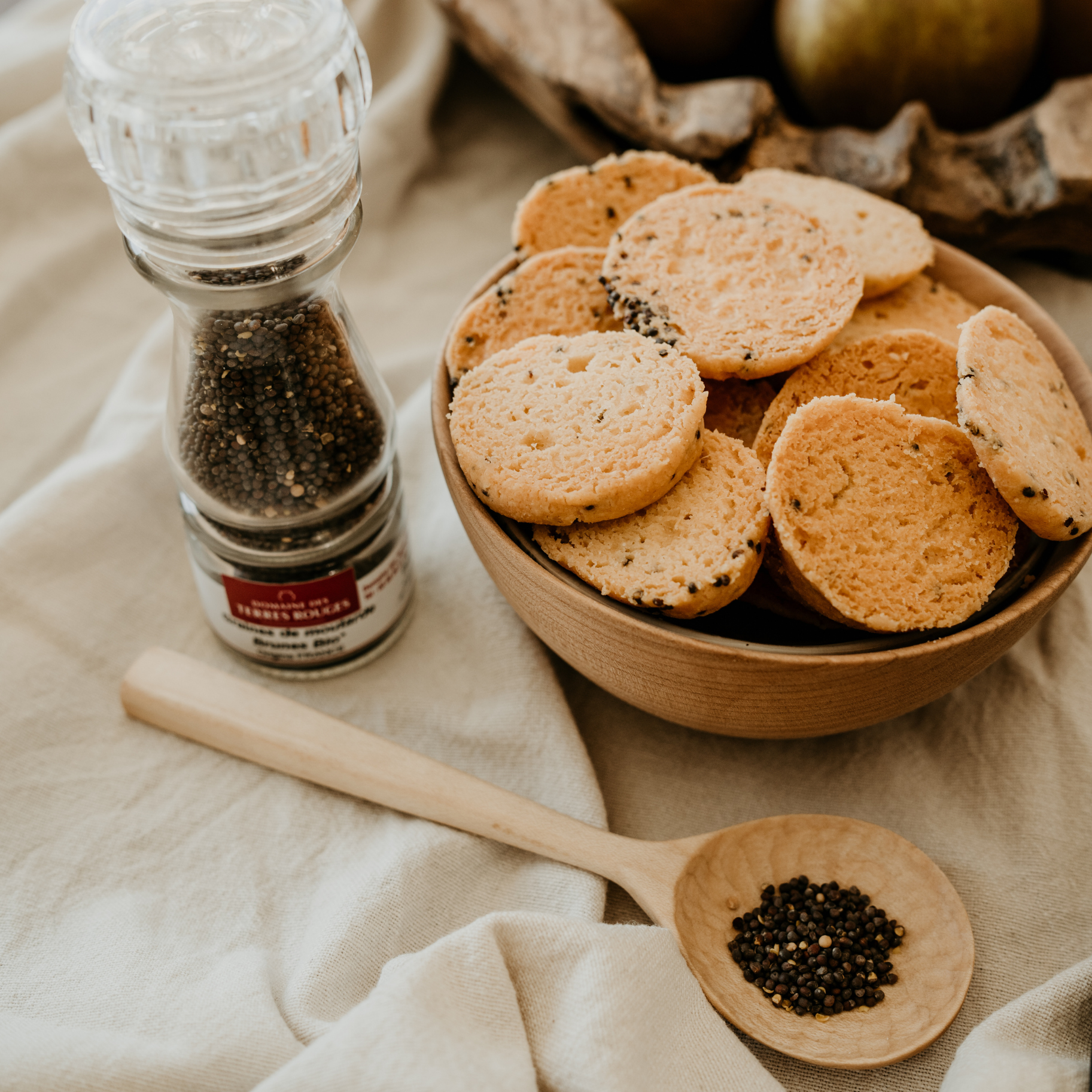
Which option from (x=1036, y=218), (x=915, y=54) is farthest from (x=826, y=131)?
(x=1036, y=218)

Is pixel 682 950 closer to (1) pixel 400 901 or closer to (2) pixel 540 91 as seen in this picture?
(1) pixel 400 901

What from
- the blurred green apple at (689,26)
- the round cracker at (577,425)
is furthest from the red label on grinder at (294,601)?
the blurred green apple at (689,26)

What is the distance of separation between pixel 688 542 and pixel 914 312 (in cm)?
43

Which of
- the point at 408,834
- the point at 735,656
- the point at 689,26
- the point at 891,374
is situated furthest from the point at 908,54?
the point at 408,834

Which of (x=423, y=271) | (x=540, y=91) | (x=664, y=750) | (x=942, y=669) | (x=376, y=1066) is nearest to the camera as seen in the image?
(x=376, y=1066)

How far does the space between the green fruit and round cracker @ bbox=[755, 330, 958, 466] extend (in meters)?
0.55

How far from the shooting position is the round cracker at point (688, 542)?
91 cm

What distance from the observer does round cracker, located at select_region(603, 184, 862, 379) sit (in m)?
1.03

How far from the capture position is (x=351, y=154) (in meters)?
Result: 0.94

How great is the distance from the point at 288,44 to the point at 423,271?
0.83 m

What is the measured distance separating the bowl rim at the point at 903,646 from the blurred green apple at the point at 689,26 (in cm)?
51

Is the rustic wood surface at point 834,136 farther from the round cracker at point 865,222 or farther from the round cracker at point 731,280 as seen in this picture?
the round cracker at point 731,280

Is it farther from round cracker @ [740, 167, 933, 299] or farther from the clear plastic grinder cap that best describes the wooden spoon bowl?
the clear plastic grinder cap

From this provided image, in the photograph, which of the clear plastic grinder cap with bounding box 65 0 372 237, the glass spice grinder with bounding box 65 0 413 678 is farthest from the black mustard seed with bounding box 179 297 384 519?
the clear plastic grinder cap with bounding box 65 0 372 237
